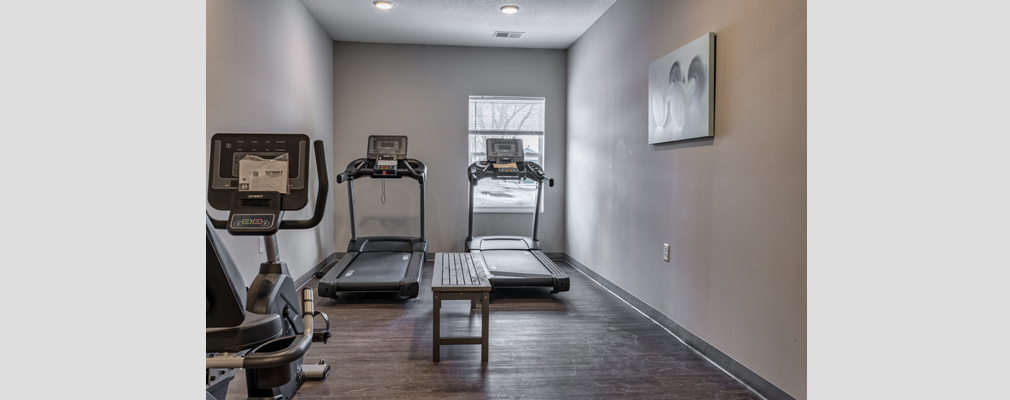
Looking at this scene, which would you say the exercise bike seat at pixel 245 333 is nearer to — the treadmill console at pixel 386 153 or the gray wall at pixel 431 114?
the treadmill console at pixel 386 153

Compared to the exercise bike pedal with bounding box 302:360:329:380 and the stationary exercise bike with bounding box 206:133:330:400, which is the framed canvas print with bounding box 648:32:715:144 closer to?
the stationary exercise bike with bounding box 206:133:330:400

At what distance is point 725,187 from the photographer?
2775 mm

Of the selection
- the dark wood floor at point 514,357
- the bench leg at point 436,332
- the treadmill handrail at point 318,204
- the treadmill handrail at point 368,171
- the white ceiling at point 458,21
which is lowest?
the dark wood floor at point 514,357

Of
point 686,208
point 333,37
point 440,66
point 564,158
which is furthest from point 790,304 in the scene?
point 333,37

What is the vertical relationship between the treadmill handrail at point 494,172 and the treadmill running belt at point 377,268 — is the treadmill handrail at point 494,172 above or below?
above

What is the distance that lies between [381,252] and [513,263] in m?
1.39

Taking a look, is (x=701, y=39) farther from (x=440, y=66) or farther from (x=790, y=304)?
(x=440, y=66)

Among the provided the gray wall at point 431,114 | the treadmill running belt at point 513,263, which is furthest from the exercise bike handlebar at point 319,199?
the gray wall at point 431,114

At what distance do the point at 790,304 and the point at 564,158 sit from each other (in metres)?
4.17

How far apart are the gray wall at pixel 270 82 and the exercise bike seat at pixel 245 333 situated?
52.7 inches

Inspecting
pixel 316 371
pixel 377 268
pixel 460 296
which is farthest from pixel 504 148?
pixel 316 371

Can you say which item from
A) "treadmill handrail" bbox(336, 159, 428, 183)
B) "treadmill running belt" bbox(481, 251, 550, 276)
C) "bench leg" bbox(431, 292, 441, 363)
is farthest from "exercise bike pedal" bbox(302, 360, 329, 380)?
"treadmill handrail" bbox(336, 159, 428, 183)

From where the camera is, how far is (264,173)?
2.09 m

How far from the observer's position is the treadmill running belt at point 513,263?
4488 millimetres
